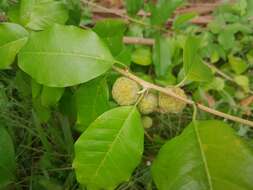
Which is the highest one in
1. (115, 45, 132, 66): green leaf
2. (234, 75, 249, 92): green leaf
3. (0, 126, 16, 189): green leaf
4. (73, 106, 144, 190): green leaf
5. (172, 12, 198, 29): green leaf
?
(172, 12, 198, 29): green leaf

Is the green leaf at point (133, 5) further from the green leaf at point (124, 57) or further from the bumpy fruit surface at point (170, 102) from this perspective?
the bumpy fruit surface at point (170, 102)

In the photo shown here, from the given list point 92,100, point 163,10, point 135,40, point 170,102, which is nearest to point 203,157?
point 170,102

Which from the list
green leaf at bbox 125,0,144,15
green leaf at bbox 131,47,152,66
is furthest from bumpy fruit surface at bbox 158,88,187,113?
green leaf at bbox 131,47,152,66

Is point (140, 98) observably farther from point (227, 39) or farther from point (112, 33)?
point (227, 39)

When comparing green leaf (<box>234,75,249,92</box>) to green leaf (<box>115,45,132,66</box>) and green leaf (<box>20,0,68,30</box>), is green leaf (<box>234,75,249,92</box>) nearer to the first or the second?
green leaf (<box>115,45,132,66</box>)

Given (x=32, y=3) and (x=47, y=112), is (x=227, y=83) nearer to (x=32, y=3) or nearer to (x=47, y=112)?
(x=47, y=112)

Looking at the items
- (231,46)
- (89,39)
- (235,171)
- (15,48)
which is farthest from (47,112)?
(231,46)
